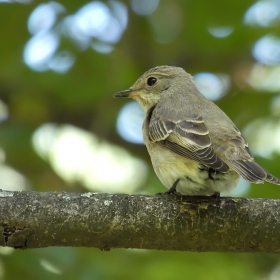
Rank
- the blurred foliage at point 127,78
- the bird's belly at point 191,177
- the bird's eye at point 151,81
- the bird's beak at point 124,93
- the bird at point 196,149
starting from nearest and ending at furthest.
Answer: the bird at point 196,149 < the bird's belly at point 191,177 < the blurred foliage at point 127,78 < the bird's beak at point 124,93 < the bird's eye at point 151,81

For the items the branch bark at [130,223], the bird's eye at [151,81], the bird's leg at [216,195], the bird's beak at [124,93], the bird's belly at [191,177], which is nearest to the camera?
the branch bark at [130,223]

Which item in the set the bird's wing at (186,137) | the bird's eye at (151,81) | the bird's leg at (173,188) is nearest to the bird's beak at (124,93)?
the bird's eye at (151,81)

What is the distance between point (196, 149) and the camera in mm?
4441

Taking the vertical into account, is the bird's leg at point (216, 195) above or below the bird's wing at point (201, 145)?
below

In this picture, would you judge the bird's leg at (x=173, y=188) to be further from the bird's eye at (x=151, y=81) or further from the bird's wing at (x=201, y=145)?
the bird's eye at (x=151, y=81)

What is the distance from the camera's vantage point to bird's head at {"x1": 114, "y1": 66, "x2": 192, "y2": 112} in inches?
244

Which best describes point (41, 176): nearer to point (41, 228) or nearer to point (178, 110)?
point (178, 110)

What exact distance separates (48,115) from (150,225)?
317 centimetres

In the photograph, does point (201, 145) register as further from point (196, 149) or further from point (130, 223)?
point (130, 223)

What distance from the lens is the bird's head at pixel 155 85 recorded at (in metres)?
6.19

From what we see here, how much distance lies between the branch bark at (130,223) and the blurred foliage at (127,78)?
57.8 inches

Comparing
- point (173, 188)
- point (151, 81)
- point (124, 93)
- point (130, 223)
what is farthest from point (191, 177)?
point (151, 81)

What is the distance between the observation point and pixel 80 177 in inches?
246

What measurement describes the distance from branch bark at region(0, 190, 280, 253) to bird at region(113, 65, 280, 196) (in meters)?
0.38
